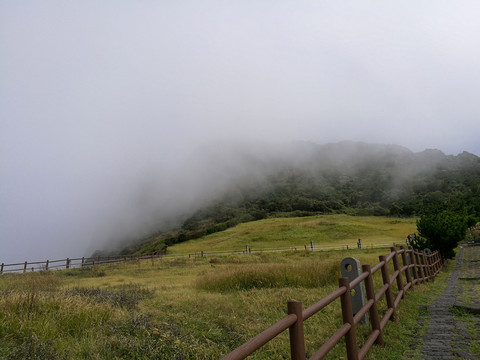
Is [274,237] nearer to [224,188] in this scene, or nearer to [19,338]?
[19,338]

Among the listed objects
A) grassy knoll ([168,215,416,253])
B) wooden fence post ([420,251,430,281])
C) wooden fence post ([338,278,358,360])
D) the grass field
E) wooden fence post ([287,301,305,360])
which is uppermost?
wooden fence post ([287,301,305,360])

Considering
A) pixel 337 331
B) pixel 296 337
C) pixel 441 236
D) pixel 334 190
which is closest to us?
pixel 296 337

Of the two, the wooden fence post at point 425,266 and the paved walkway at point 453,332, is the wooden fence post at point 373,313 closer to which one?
the paved walkway at point 453,332

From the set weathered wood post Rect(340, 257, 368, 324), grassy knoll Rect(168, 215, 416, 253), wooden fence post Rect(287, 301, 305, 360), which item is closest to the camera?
wooden fence post Rect(287, 301, 305, 360)

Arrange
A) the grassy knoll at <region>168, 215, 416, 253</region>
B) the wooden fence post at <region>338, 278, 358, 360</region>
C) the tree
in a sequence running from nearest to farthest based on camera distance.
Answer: the wooden fence post at <region>338, 278, 358, 360</region>
the tree
the grassy knoll at <region>168, 215, 416, 253</region>

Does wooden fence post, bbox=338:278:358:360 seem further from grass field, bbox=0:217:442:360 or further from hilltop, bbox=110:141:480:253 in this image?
hilltop, bbox=110:141:480:253

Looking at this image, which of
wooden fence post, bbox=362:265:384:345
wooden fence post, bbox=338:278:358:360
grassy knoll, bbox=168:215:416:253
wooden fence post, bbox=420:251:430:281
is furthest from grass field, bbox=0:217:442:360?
grassy knoll, bbox=168:215:416:253

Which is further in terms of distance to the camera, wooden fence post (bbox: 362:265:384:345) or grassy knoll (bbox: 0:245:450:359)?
wooden fence post (bbox: 362:265:384:345)

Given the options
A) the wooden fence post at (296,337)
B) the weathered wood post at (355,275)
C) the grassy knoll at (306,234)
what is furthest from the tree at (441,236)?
the grassy knoll at (306,234)

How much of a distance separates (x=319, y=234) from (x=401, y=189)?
282 ft

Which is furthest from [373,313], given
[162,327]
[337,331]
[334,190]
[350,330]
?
[334,190]

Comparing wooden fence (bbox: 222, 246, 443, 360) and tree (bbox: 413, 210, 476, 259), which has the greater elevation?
wooden fence (bbox: 222, 246, 443, 360)

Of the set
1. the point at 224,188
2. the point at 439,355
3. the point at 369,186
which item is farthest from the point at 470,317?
the point at 224,188

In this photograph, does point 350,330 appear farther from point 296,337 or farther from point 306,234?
point 306,234
